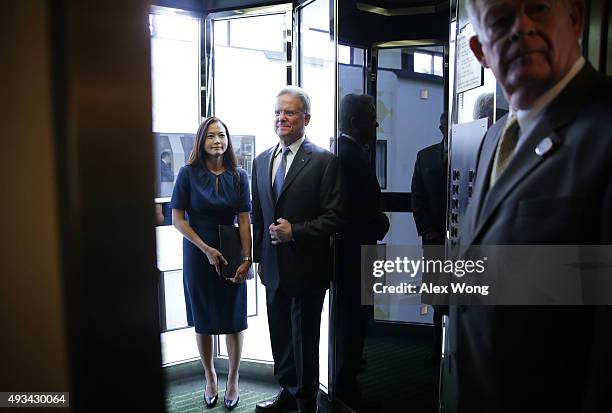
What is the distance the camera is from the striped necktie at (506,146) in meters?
1.06

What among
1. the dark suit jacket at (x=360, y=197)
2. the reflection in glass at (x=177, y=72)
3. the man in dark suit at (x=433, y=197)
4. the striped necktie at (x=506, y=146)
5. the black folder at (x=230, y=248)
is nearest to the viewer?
the striped necktie at (x=506, y=146)

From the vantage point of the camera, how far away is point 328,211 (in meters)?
2.04

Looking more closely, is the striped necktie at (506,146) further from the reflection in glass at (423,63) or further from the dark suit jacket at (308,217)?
the dark suit jacket at (308,217)

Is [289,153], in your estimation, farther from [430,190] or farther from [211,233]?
[430,190]

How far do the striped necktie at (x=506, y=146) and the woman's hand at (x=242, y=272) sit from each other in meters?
1.57

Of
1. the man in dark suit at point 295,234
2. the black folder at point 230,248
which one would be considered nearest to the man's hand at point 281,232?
the man in dark suit at point 295,234

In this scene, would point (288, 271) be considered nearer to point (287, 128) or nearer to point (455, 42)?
point (287, 128)

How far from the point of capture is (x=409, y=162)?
5.47ft

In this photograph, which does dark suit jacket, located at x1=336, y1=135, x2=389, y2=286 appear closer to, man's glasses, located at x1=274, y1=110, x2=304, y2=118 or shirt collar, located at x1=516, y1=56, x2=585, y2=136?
man's glasses, located at x1=274, y1=110, x2=304, y2=118

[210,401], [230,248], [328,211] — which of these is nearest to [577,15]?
[328,211]

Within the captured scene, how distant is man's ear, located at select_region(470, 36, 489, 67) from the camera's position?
1151 mm

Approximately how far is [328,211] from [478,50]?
1.00 metres

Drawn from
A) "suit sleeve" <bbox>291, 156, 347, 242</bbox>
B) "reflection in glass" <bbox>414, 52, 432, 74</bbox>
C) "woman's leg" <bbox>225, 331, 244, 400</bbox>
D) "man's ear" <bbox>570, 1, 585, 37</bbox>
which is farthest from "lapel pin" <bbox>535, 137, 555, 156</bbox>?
"woman's leg" <bbox>225, 331, 244, 400</bbox>

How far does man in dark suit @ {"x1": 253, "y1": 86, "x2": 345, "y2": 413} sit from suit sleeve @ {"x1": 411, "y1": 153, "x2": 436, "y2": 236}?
0.43 m
